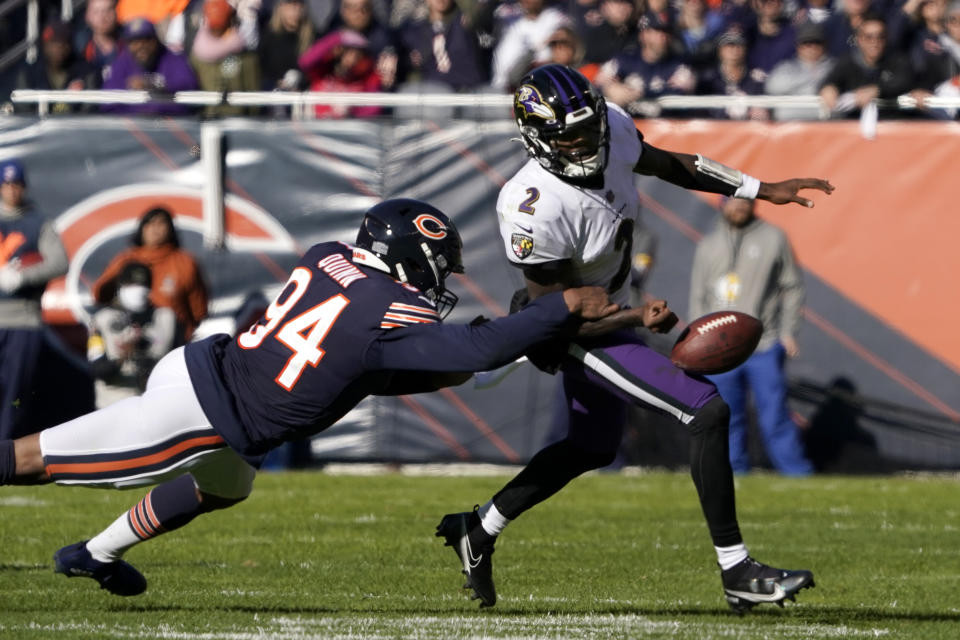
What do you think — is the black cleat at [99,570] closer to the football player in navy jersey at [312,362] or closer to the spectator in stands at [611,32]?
the football player in navy jersey at [312,362]

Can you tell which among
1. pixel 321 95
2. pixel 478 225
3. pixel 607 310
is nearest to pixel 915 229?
pixel 478 225

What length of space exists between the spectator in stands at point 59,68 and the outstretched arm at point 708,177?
706cm

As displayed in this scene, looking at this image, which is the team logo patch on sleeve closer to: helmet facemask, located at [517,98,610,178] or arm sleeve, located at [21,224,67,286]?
helmet facemask, located at [517,98,610,178]

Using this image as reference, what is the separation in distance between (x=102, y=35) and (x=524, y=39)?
10.7 feet

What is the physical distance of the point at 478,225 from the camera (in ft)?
36.0

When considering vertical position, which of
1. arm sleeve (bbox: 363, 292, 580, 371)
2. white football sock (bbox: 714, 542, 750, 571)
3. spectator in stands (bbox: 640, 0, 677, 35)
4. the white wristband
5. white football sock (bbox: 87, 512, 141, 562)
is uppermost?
spectator in stands (bbox: 640, 0, 677, 35)

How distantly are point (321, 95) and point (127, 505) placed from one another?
11.4ft

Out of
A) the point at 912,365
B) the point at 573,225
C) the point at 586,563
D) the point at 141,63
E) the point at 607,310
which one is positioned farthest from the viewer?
the point at 141,63

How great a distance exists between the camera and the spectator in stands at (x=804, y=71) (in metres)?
11.0

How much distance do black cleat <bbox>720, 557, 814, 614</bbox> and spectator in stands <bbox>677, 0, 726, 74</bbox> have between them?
263 inches

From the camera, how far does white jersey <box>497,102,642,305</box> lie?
5.43 m

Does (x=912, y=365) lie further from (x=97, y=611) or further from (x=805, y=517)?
(x=97, y=611)

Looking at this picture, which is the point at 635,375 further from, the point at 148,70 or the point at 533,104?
the point at 148,70

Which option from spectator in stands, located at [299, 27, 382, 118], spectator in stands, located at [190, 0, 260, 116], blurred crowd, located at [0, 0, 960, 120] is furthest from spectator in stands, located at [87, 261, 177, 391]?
spectator in stands, located at [190, 0, 260, 116]
